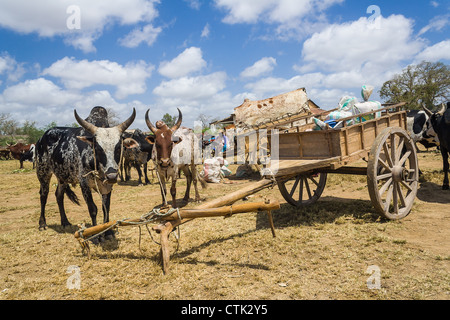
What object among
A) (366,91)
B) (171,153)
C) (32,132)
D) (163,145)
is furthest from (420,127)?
(32,132)

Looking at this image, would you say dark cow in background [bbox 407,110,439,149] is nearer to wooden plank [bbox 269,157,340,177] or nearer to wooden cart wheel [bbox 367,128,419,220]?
wooden cart wheel [bbox 367,128,419,220]

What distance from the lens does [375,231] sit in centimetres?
432

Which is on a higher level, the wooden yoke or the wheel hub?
the wheel hub

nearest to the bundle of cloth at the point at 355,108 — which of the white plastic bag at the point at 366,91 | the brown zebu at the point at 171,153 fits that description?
the white plastic bag at the point at 366,91

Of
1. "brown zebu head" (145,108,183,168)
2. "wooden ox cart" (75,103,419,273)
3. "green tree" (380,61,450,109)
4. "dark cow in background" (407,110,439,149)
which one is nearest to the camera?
"wooden ox cart" (75,103,419,273)

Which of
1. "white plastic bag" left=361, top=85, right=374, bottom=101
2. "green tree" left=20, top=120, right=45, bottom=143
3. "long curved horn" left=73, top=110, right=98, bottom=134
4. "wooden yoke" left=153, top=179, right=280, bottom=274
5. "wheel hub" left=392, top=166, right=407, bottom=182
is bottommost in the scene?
"wooden yoke" left=153, top=179, right=280, bottom=274

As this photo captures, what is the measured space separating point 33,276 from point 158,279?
1751 millimetres

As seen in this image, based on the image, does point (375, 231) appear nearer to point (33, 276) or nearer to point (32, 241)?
point (33, 276)

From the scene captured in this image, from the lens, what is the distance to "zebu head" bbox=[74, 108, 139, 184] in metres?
4.37

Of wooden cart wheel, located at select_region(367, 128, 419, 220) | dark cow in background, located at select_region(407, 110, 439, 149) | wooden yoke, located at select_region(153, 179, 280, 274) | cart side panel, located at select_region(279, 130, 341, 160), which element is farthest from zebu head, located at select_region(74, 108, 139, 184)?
dark cow in background, located at select_region(407, 110, 439, 149)

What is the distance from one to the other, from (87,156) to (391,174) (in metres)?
5.03

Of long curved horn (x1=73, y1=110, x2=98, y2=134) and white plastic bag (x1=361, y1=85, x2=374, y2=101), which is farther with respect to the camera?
white plastic bag (x1=361, y1=85, x2=374, y2=101)

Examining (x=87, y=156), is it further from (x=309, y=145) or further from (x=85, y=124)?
(x=309, y=145)
